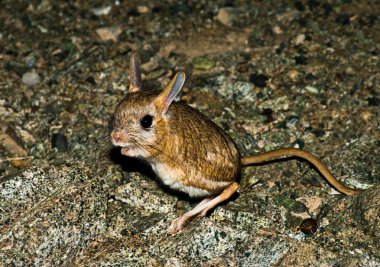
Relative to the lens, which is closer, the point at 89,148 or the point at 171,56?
the point at 89,148

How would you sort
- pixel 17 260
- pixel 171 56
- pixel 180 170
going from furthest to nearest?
pixel 171 56 → pixel 180 170 → pixel 17 260

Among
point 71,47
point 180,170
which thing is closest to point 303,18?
point 71,47

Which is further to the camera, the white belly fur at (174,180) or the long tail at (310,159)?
the long tail at (310,159)

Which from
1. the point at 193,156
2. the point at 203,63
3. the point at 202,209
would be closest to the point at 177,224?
the point at 202,209

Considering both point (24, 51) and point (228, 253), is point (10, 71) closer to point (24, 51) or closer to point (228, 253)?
point (24, 51)

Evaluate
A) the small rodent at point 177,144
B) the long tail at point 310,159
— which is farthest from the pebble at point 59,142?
the long tail at point 310,159

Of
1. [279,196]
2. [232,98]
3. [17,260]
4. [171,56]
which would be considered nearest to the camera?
[17,260]

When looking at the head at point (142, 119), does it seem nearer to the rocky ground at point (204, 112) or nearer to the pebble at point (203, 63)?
the rocky ground at point (204, 112)
